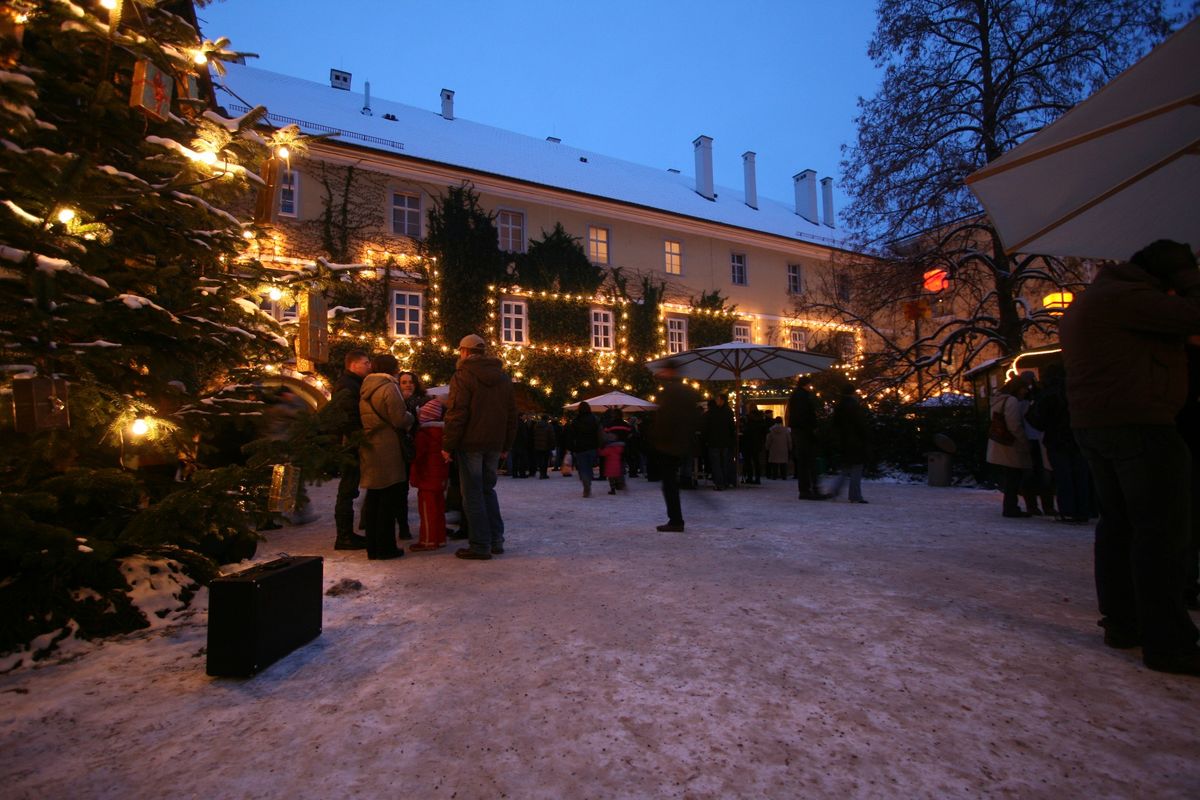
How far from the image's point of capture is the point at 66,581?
3.25m

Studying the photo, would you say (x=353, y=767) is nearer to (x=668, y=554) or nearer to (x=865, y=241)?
(x=668, y=554)

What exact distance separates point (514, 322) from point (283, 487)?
19.1 metres

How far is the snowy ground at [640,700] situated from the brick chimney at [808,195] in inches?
1375

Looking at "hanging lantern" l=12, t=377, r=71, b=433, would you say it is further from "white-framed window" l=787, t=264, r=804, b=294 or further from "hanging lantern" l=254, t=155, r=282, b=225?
"white-framed window" l=787, t=264, r=804, b=294

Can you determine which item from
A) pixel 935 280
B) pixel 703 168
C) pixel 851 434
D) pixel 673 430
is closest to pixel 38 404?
pixel 673 430

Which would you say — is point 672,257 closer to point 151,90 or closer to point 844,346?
point 844,346

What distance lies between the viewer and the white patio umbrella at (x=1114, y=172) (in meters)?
3.19

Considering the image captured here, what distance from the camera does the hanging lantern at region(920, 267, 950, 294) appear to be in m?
14.6

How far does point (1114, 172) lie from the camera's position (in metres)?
3.77

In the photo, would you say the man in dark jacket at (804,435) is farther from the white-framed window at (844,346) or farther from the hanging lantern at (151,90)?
the white-framed window at (844,346)

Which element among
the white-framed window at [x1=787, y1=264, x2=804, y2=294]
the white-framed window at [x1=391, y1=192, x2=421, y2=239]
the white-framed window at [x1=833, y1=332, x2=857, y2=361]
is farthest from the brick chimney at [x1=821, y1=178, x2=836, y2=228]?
the white-framed window at [x1=391, y1=192, x2=421, y2=239]

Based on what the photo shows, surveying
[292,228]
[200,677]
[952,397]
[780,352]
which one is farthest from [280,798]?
[292,228]

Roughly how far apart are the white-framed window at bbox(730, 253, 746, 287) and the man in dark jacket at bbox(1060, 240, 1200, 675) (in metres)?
25.6

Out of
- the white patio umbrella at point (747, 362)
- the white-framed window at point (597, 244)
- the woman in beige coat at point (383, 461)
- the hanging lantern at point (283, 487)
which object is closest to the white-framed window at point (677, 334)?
the white-framed window at point (597, 244)
